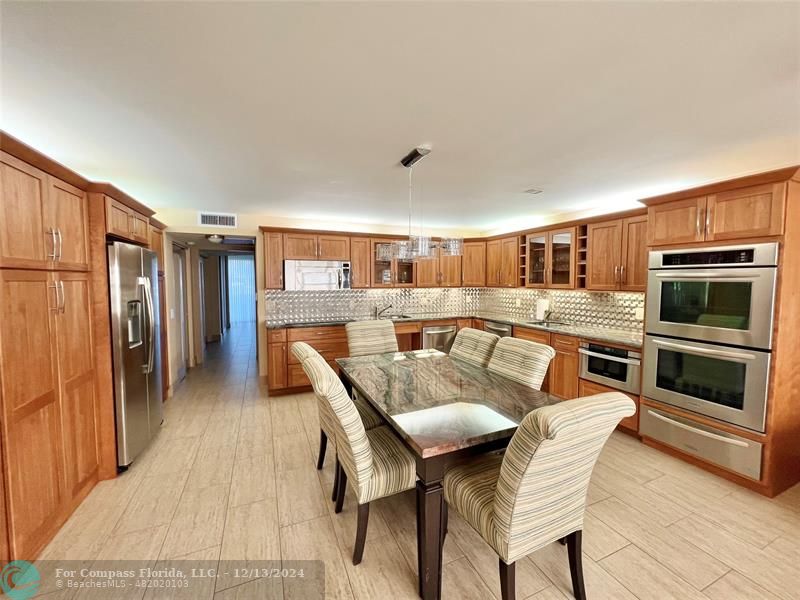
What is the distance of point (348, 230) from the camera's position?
17.1 ft

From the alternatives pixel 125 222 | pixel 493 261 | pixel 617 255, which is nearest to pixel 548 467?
pixel 617 255

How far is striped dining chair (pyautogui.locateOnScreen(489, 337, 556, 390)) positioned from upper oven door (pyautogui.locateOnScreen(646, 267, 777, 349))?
1.14m

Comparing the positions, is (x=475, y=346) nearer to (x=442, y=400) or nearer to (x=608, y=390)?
(x=442, y=400)

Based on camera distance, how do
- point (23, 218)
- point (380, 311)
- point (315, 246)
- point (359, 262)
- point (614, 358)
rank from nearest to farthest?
point (23, 218)
point (614, 358)
point (315, 246)
point (359, 262)
point (380, 311)

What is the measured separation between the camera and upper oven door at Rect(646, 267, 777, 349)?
7.32ft

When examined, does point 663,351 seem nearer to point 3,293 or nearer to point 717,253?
point 717,253

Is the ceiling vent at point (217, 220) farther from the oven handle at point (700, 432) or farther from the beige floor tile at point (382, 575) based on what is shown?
the oven handle at point (700, 432)

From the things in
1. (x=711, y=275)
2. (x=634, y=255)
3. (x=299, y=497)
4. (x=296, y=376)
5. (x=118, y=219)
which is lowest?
(x=299, y=497)

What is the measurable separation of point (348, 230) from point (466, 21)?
413 centimetres

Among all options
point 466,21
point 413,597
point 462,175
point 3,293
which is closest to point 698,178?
point 462,175

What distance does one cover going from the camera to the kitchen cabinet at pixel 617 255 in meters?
3.39

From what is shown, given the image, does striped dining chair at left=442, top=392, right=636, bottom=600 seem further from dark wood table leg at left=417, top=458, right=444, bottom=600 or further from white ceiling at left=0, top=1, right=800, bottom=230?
white ceiling at left=0, top=1, right=800, bottom=230

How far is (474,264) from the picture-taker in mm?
5762

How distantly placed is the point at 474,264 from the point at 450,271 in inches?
17.8
